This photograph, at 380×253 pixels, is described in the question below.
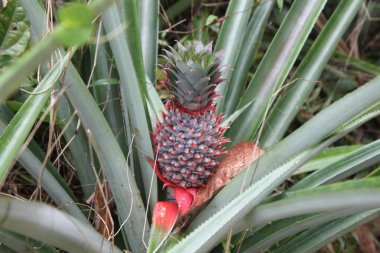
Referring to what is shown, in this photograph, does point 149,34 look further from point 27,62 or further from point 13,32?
point 27,62

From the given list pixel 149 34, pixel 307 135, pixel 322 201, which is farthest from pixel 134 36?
pixel 322 201

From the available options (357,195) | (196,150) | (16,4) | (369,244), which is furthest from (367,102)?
(369,244)

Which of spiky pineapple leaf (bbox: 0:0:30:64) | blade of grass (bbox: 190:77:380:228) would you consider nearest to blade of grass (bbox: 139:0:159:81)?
spiky pineapple leaf (bbox: 0:0:30:64)

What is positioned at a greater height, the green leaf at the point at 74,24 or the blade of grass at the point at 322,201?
the green leaf at the point at 74,24

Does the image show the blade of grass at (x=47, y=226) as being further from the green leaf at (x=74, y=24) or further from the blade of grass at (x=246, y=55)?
the blade of grass at (x=246, y=55)

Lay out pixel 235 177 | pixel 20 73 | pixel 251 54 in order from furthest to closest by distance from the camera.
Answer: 1. pixel 251 54
2. pixel 235 177
3. pixel 20 73

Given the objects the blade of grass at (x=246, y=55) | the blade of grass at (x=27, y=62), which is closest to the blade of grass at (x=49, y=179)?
the blade of grass at (x=246, y=55)

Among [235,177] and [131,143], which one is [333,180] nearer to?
[235,177]
